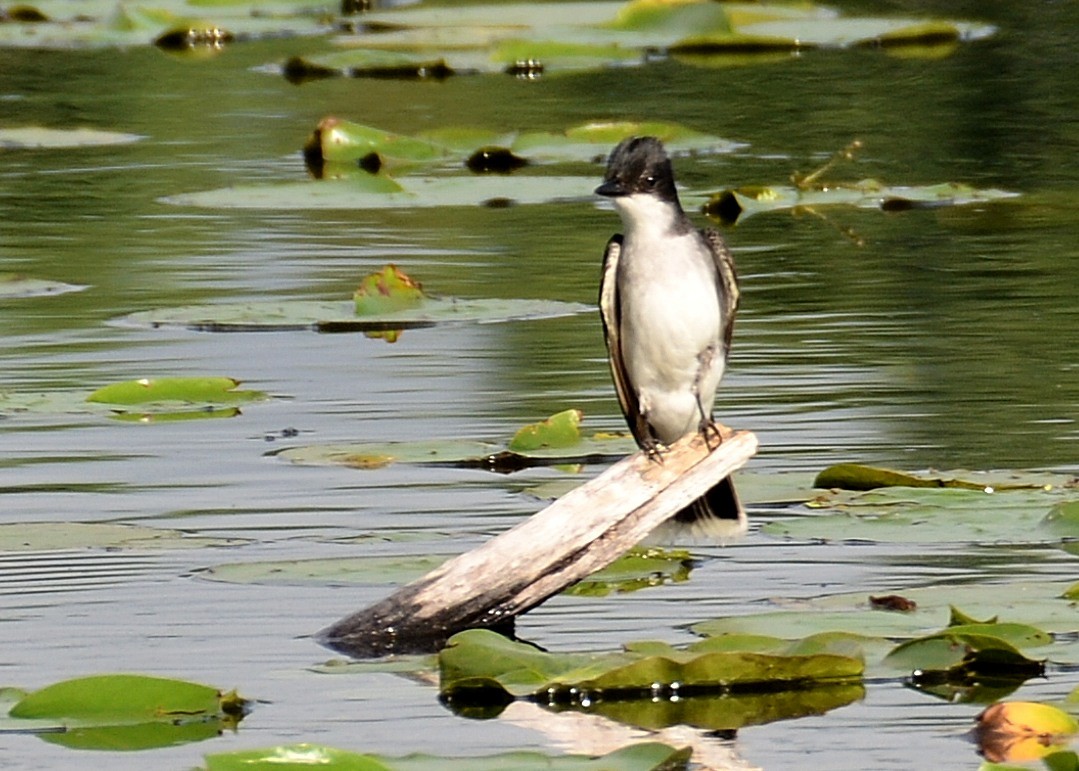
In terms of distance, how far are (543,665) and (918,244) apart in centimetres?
735

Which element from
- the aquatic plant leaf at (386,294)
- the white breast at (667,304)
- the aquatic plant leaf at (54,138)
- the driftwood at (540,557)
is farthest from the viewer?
the aquatic plant leaf at (54,138)

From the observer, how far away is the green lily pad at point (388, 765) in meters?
4.88

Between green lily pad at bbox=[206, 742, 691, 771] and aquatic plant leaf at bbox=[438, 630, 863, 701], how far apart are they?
2.07 feet

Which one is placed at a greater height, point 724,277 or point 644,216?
point 644,216

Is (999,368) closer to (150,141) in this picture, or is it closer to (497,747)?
(497,747)

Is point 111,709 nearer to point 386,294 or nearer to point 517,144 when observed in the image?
point 386,294

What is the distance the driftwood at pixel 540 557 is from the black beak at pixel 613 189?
764 millimetres

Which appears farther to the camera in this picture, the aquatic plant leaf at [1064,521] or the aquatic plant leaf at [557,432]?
the aquatic plant leaf at [557,432]

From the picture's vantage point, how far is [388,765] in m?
5.03

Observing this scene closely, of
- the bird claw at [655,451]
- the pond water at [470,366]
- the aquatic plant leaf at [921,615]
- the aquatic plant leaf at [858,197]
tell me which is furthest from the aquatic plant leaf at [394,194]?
the aquatic plant leaf at [921,615]

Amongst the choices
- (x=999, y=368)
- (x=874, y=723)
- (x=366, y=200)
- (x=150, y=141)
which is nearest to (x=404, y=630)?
(x=874, y=723)

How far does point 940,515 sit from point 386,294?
13.5 feet

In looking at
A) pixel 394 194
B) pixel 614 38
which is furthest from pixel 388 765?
pixel 614 38

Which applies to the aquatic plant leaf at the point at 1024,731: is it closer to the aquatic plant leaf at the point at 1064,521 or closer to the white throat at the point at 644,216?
the aquatic plant leaf at the point at 1064,521
